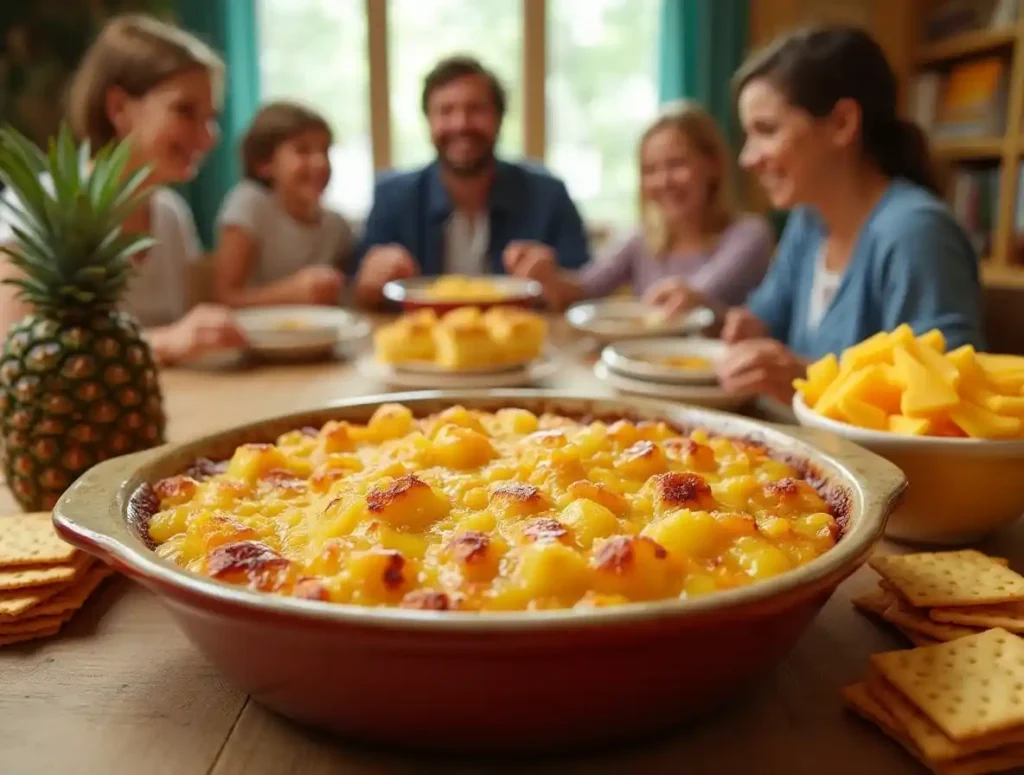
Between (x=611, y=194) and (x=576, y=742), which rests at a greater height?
(x=611, y=194)

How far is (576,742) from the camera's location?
65 centimetres

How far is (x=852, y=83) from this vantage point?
2.12m

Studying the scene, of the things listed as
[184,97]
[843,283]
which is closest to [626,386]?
[843,283]

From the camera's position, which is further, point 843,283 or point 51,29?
point 51,29

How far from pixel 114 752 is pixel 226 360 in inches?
62.8

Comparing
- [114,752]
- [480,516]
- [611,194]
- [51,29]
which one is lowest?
[114,752]

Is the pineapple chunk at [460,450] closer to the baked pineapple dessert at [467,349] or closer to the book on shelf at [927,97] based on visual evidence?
the baked pineapple dessert at [467,349]

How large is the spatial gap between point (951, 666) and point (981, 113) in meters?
4.51

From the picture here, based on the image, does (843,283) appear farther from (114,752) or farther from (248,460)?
(114,752)

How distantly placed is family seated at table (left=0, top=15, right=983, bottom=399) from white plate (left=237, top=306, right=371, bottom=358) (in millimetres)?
72

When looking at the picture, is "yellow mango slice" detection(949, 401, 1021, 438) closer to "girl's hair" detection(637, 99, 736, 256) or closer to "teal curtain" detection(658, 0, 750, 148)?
"girl's hair" detection(637, 99, 736, 256)

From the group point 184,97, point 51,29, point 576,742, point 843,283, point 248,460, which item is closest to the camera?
point 576,742

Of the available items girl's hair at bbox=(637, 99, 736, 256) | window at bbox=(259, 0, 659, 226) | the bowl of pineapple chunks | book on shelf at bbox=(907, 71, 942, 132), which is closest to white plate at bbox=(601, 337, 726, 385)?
the bowl of pineapple chunks

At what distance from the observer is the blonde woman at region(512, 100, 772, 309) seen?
11.2ft
